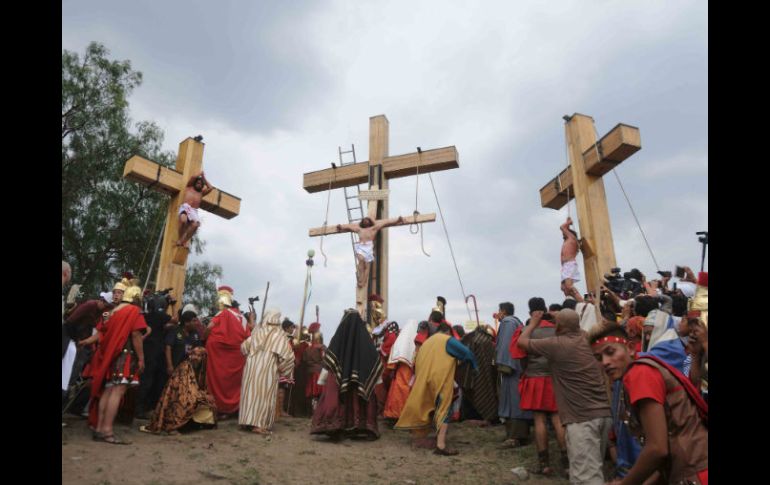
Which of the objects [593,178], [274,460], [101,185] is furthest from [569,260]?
[101,185]

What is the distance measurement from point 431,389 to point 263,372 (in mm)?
2414

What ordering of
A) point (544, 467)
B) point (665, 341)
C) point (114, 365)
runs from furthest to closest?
point (114, 365), point (544, 467), point (665, 341)

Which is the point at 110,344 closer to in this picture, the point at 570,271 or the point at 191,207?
the point at 191,207

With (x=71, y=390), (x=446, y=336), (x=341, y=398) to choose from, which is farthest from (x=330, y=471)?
(x=71, y=390)

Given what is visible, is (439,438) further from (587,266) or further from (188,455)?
A: (587,266)

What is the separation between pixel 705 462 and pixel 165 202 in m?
18.0

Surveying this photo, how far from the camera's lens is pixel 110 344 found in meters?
6.62

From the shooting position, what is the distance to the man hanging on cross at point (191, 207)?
404 inches

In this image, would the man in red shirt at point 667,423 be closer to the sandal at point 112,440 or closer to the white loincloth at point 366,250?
the sandal at point 112,440

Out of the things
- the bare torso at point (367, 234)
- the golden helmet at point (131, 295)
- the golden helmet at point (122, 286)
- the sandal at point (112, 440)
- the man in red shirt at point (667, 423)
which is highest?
the bare torso at point (367, 234)

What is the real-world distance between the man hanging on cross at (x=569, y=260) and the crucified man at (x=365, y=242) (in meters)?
3.11

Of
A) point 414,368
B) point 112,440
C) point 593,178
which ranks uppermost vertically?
point 593,178

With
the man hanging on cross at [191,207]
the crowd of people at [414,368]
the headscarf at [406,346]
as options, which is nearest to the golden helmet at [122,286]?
the crowd of people at [414,368]
